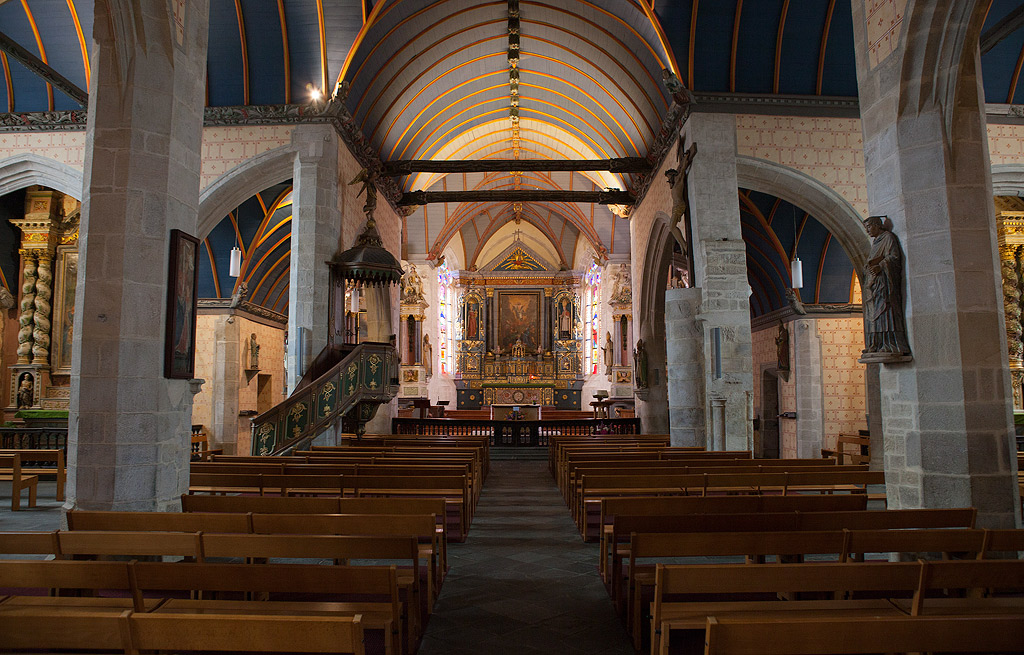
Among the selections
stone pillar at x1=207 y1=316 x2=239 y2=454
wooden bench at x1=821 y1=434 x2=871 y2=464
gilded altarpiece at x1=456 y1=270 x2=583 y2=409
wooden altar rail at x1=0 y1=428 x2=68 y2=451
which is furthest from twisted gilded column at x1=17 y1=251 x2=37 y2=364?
gilded altarpiece at x1=456 y1=270 x2=583 y2=409

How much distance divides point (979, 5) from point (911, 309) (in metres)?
2.32

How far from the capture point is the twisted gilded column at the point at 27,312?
43.3ft

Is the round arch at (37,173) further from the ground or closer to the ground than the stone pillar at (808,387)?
further from the ground

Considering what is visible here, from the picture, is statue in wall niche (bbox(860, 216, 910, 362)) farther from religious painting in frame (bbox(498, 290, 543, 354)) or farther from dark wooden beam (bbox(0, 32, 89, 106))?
religious painting in frame (bbox(498, 290, 543, 354))

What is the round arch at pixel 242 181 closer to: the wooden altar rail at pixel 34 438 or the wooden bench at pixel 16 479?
the wooden altar rail at pixel 34 438

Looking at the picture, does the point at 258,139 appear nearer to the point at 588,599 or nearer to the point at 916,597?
the point at 588,599

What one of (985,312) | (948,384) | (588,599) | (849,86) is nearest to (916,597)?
(588,599)

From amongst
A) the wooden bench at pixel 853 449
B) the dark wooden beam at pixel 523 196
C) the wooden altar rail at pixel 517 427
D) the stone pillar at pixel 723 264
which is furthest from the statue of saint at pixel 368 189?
the wooden bench at pixel 853 449

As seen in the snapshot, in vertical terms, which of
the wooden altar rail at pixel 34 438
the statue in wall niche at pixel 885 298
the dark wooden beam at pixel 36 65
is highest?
the dark wooden beam at pixel 36 65

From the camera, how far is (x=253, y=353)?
1952cm

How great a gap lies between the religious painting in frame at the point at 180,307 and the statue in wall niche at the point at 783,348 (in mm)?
15356

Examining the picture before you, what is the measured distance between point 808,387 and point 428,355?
580 inches

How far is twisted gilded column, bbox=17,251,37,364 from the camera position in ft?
43.3

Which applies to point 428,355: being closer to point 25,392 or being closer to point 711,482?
point 25,392
